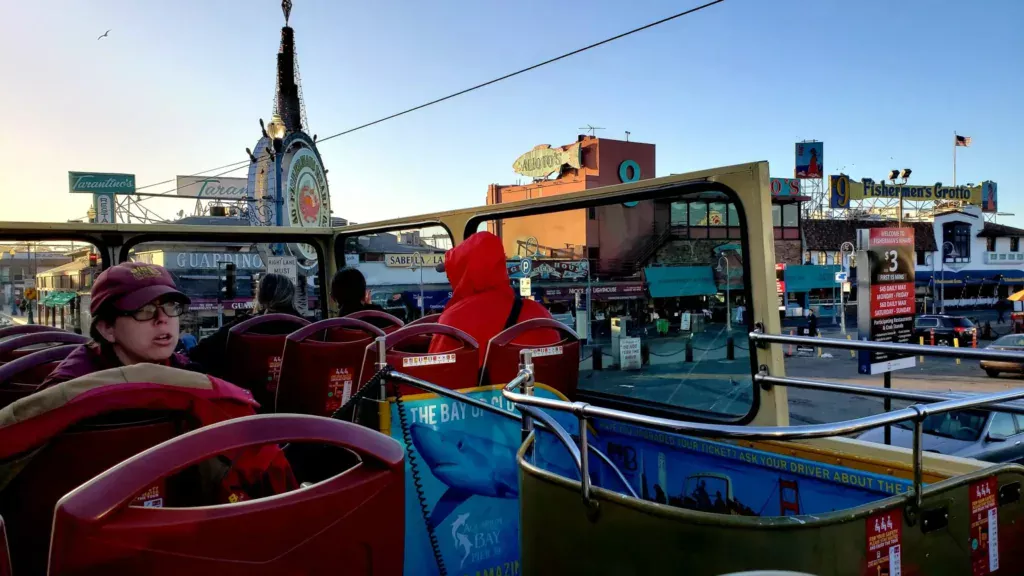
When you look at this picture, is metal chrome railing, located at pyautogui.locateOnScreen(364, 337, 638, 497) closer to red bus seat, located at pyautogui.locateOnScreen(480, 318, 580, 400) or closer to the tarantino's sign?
red bus seat, located at pyautogui.locateOnScreen(480, 318, 580, 400)

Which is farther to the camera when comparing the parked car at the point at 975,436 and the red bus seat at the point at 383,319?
the parked car at the point at 975,436

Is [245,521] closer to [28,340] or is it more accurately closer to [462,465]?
[462,465]

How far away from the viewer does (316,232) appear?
23.7 feet

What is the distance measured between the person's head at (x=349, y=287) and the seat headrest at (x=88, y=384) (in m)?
3.96

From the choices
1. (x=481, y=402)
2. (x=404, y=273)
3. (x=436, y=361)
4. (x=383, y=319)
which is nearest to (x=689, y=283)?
(x=383, y=319)

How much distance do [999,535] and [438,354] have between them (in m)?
2.56

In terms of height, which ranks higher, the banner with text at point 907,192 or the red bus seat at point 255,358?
the banner with text at point 907,192

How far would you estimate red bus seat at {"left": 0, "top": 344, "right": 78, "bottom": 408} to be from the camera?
2758 millimetres

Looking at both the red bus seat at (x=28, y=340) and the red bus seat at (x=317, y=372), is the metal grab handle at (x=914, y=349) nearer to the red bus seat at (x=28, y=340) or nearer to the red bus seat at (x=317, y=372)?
the red bus seat at (x=317, y=372)

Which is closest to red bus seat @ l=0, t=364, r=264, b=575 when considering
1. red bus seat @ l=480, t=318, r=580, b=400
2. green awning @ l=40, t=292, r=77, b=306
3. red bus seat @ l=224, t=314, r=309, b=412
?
red bus seat @ l=480, t=318, r=580, b=400

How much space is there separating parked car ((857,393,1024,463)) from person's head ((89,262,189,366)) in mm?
8267

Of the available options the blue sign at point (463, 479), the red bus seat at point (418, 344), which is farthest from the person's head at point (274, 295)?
the blue sign at point (463, 479)

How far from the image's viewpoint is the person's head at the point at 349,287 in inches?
231

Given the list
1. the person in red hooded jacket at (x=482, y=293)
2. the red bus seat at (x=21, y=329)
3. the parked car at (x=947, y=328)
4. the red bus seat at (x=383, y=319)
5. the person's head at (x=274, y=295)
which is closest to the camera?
the person in red hooded jacket at (x=482, y=293)
